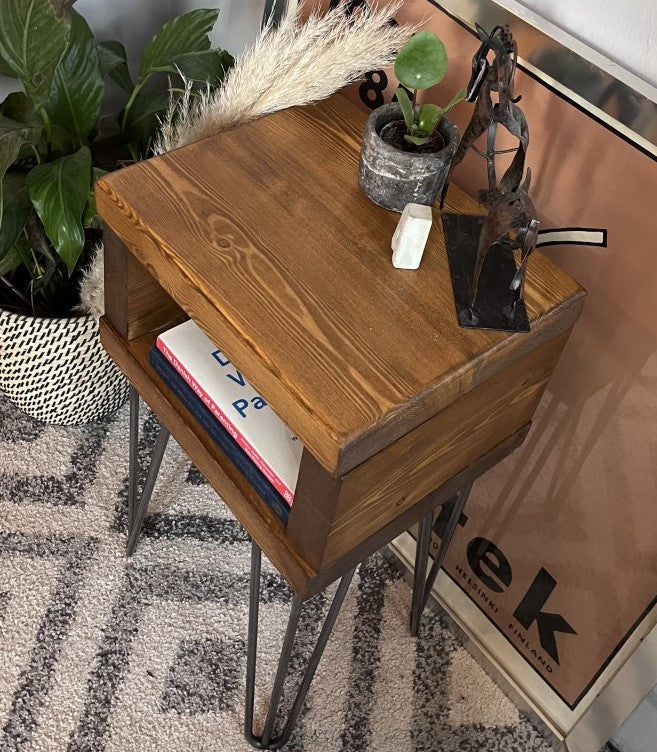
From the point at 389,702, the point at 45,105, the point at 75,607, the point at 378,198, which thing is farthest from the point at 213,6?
the point at 389,702

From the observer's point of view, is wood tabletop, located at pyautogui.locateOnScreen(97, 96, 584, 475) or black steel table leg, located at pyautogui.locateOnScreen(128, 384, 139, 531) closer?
wood tabletop, located at pyautogui.locateOnScreen(97, 96, 584, 475)

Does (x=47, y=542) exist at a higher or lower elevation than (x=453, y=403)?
lower

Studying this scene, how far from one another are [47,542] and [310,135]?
72cm

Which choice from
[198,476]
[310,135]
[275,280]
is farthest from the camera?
[198,476]

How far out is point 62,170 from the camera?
102 centimetres

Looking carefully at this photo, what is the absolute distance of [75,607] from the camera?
1.19 meters

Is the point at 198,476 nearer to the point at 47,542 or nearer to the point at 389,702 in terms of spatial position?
the point at 47,542

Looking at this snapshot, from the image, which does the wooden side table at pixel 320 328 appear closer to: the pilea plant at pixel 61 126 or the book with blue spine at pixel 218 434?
the book with blue spine at pixel 218 434

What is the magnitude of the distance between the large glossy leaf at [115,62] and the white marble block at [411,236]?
0.59 metres

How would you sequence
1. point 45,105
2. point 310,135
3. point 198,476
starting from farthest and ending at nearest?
point 198,476
point 45,105
point 310,135

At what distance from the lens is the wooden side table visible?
0.68 metres

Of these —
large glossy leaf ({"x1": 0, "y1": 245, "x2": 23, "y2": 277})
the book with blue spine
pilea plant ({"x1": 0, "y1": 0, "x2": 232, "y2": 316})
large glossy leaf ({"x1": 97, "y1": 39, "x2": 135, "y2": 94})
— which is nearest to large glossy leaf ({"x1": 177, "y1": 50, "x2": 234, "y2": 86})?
pilea plant ({"x1": 0, "y1": 0, "x2": 232, "y2": 316})

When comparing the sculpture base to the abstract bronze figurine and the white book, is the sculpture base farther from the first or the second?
the white book

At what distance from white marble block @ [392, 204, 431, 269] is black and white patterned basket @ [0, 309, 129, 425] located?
58 centimetres
